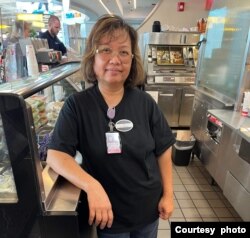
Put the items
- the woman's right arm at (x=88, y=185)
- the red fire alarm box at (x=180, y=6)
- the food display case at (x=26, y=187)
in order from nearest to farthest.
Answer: the food display case at (x=26, y=187)
the woman's right arm at (x=88, y=185)
the red fire alarm box at (x=180, y=6)

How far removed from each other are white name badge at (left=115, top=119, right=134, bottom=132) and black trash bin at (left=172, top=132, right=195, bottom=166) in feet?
7.38

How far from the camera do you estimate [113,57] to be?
998 mm

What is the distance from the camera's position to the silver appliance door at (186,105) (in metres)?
4.42

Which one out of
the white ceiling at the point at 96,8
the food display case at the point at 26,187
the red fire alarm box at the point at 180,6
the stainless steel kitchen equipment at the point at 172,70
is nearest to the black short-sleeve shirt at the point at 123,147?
the food display case at the point at 26,187

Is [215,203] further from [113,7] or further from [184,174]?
[113,7]

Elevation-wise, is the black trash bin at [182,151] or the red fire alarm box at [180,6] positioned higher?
the red fire alarm box at [180,6]

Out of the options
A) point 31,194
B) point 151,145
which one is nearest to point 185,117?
point 151,145

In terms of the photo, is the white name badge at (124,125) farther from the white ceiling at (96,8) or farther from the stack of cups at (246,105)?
the stack of cups at (246,105)

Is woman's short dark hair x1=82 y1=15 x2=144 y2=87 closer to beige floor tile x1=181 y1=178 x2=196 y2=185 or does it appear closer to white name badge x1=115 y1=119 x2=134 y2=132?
white name badge x1=115 y1=119 x2=134 y2=132

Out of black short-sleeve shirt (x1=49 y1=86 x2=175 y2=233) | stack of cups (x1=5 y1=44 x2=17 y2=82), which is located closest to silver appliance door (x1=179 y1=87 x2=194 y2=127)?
stack of cups (x1=5 y1=44 x2=17 y2=82)

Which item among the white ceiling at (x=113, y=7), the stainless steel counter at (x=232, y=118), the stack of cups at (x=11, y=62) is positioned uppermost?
the white ceiling at (x=113, y=7)

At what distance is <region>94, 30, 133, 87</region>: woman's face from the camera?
0.99 metres

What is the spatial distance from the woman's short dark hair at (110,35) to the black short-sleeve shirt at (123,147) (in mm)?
90

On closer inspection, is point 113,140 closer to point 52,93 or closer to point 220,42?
point 52,93
